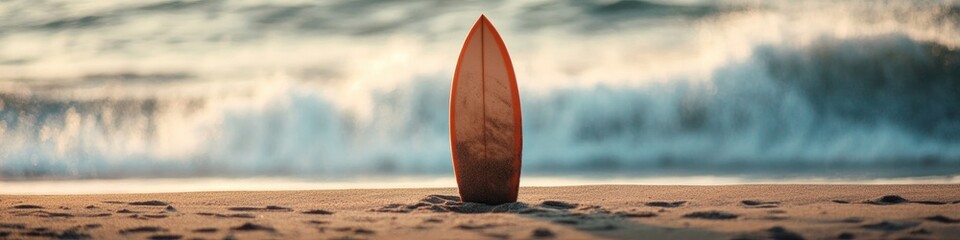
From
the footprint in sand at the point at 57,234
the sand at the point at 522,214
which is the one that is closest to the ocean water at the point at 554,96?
the sand at the point at 522,214

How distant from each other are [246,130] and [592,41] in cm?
359

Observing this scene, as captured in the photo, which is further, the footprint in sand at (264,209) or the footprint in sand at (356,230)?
the footprint in sand at (264,209)

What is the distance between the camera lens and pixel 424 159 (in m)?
8.48

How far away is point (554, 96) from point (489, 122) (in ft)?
13.0

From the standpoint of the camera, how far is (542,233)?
3.93 metres

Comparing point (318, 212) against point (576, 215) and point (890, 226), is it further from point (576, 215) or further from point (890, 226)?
point (890, 226)

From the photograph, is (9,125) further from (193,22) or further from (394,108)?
(394,108)

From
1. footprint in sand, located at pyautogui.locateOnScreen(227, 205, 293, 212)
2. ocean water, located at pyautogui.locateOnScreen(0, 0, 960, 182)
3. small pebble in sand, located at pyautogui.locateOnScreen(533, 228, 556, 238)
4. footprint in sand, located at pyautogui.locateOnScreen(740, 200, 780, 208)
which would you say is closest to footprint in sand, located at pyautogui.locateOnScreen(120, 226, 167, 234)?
footprint in sand, located at pyautogui.locateOnScreen(227, 205, 293, 212)

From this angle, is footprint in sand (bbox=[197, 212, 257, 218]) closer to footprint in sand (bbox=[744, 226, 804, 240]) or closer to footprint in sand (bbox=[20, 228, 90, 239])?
footprint in sand (bbox=[20, 228, 90, 239])

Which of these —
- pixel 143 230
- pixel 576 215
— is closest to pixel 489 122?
pixel 576 215

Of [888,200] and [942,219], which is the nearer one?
[942,219]

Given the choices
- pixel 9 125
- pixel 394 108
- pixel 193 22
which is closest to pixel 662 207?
pixel 394 108

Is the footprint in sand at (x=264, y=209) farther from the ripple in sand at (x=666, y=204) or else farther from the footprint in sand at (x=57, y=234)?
the ripple in sand at (x=666, y=204)

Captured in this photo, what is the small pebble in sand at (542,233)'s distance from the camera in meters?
3.87
